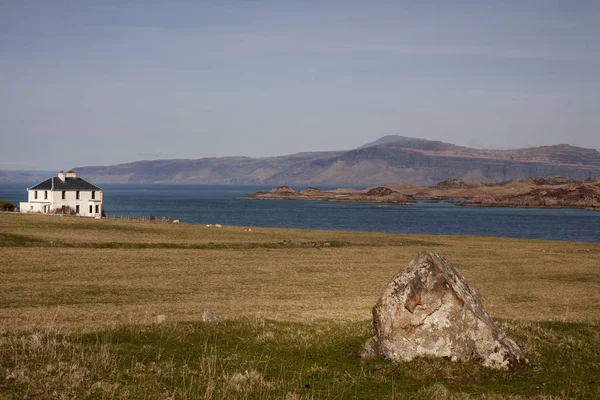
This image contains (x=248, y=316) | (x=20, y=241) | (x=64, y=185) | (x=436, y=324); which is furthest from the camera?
(x=64, y=185)

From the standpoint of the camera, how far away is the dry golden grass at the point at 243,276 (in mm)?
32000

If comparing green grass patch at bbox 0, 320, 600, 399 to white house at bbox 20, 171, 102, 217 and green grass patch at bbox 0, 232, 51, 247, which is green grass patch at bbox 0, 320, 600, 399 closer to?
green grass patch at bbox 0, 232, 51, 247

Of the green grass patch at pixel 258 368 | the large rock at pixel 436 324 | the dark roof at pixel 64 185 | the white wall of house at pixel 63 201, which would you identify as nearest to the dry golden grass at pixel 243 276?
the green grass patch at pixel 258 368

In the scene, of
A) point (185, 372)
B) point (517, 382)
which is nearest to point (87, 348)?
point (185, 372)

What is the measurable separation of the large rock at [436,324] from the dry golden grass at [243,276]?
10.9 m

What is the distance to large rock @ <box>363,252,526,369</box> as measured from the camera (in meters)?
18.3

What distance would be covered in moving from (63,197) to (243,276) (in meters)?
78.6

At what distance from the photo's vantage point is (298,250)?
2569 inches

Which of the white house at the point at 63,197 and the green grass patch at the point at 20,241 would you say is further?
the white house at the point at 63,197

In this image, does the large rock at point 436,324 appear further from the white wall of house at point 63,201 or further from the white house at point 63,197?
the white wall of house at point 63,201

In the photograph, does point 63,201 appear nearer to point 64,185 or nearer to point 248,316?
point 64,185

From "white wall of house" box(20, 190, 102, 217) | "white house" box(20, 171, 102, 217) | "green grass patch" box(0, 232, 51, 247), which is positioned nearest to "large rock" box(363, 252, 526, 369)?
"green grass patch" box(0, 232, 51, 247)

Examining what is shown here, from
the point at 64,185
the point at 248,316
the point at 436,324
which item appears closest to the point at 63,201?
the point at 64,185

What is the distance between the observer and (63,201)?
114 m
